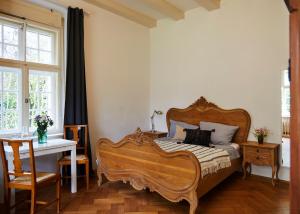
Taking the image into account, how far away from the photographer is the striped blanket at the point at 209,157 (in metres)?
2.63

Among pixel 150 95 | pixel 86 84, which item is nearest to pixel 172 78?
pixel 150 95

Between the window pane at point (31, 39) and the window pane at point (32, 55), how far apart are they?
62mm

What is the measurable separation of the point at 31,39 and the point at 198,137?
293 centimetres

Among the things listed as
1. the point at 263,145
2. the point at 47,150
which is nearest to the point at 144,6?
the point at 47,150

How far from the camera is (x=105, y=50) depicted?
4195 mm

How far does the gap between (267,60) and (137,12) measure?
2571 millimetres

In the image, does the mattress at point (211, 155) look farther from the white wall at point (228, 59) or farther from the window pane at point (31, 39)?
the window pane at point (31, 39)

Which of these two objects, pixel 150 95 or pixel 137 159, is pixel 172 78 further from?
pixel 137 159

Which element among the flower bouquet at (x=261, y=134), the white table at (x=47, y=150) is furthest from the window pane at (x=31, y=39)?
the flower bouquet at (x=261, y=134)

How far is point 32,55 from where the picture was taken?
3307 millimetres

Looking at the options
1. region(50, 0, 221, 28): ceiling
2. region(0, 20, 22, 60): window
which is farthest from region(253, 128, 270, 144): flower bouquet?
region(0, 20, 22, 60): window

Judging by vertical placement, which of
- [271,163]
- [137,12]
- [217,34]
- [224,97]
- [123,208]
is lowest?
[123,208]

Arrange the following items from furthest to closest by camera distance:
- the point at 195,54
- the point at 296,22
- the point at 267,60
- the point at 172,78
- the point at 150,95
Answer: the point at 150,95 < the point at 172,78 < the point at 195,54 < the point at 267,60 < the point at 296,22

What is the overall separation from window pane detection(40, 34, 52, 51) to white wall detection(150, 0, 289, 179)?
90.6 inches
